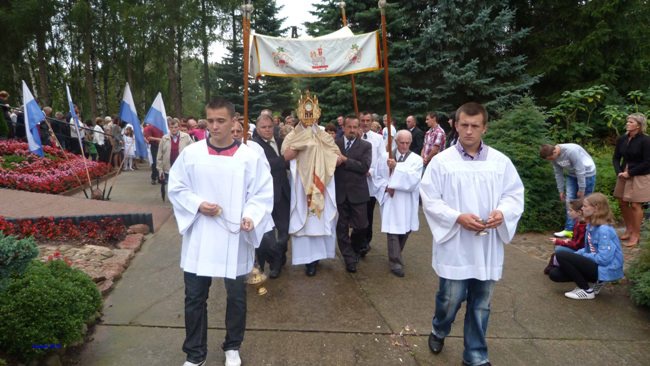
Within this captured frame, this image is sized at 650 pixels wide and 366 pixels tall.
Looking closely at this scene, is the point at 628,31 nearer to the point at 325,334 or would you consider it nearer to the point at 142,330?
the point at 325,334

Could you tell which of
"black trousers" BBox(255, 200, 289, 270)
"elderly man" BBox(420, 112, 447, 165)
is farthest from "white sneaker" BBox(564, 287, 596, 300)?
"elderly man" BBox(420, 112, 447, 165)

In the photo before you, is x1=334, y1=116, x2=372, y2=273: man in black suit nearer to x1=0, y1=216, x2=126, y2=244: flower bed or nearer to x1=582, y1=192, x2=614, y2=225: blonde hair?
x1=582, y1=192, x2=614, y2=225: blonde hair

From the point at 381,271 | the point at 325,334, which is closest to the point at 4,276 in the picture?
the point at 325,334

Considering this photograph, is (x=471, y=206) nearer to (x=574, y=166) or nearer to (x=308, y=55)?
(x=308, y=55)

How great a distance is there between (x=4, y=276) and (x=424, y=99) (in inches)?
517

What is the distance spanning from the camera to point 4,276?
250cm

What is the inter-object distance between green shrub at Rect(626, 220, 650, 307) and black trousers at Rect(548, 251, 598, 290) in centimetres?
37

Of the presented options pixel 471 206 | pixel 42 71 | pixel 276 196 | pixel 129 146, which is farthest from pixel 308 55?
pixel 42 71

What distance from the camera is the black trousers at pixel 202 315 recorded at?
3.21m

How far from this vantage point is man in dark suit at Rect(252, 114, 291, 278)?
5316 millimetres

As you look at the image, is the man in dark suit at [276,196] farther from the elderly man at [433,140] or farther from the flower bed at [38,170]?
the flower bed at [38,170]

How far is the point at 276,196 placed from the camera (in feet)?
17.8

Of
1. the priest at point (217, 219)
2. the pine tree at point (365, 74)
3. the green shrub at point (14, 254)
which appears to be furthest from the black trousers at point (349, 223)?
the pine tree at point (365, 74)

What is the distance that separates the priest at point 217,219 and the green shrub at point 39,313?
32.9 inches
